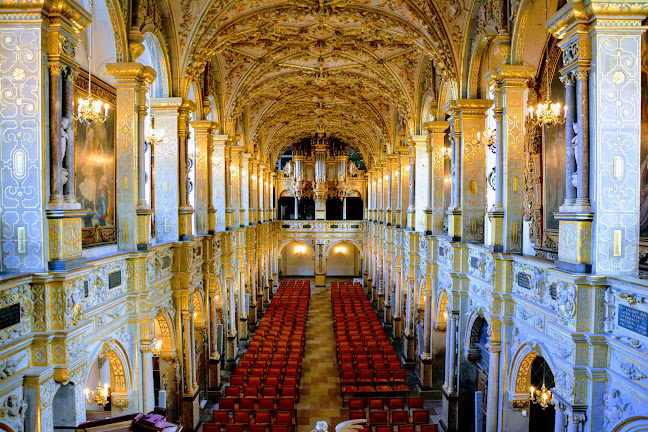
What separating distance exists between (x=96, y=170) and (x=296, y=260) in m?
33.2

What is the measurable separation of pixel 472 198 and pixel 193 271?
26.0 feet

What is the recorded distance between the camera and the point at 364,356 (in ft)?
57.9

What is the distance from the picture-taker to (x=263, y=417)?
12797mm

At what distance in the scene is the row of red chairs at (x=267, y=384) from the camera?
12.5 metres

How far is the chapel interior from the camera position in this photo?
577cm

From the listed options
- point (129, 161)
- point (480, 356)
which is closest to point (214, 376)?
point (480, 356)

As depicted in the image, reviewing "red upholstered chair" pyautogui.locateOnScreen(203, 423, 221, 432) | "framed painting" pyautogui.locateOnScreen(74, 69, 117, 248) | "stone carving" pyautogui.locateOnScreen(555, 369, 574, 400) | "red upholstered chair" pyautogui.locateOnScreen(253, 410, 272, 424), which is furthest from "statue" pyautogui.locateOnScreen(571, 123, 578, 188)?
"red upholstered chair" pyautogui.locateOnScreen(253, 410, 272, 424)

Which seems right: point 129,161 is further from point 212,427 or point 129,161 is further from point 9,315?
point 212,427

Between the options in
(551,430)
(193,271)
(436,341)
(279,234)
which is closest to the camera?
(551,430)

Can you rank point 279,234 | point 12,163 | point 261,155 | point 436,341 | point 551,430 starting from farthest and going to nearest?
1. point 279,234
2. point 261,155
3. point 436,341
4. point 551,430
5. point 12,163

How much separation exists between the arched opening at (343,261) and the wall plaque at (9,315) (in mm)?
36948

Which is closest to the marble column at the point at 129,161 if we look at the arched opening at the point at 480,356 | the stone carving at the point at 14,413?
the stone carving at the point at 14,413

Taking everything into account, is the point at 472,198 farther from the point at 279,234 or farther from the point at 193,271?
the point at 279,234

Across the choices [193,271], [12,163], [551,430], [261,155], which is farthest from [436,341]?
[261,155]
